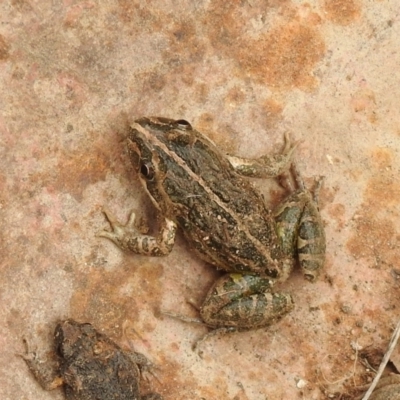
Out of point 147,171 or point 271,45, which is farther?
point 271,45

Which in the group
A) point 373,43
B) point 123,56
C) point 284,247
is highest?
point 373,43

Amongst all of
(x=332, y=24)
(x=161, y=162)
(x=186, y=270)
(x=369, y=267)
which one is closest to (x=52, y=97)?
(x=161, y=162)

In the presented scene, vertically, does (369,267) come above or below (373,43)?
below

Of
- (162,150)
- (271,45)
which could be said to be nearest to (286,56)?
(271,45)

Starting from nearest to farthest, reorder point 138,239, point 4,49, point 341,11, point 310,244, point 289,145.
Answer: point 4,49
point 138,239
point 310,244
point 289,145
point 341,11

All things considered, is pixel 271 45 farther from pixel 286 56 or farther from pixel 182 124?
pixel 182 124

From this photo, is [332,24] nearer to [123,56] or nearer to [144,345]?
[123,56]
